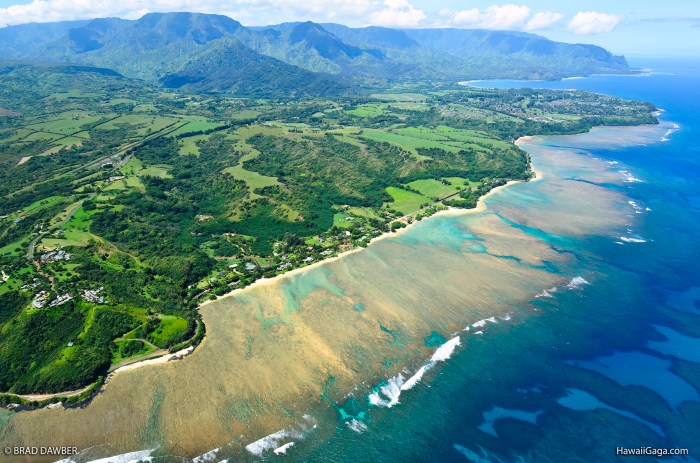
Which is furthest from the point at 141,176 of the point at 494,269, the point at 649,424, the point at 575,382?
the point at 649,424

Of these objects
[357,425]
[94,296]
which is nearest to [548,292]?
[357,425]

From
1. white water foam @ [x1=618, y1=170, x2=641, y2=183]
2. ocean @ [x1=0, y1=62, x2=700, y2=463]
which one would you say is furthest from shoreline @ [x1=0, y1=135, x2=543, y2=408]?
white water foam @ [x1=618, y1=170, x2=641, y2=183]

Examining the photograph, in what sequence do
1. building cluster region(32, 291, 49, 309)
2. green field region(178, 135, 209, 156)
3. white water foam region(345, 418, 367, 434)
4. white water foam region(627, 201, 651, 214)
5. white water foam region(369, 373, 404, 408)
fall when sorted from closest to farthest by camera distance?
white water foam region(345, 418, 367, 434)
white water foam region(369, 373, 404, 408)
building cluster region(32, 291, 49, 309)
white water foam region(627, 201, 651, 214)
green field region(178, 135, 209, 156)

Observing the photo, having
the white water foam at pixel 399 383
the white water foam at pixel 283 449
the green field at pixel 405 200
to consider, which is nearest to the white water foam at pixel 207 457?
the white water foam at pixel 283 449

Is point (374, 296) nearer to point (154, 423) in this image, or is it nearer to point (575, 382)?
point (575, 382)

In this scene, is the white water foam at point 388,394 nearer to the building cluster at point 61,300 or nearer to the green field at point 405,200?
the building cluster at point 61,300

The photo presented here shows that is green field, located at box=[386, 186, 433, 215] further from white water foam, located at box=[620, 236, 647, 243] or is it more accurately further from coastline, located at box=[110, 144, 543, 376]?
white water foam, located at box=[620, 236, 647, 243]

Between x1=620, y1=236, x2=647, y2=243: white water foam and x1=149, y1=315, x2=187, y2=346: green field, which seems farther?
x1=620, y1=236, x2=647, y2=243: white water foam
